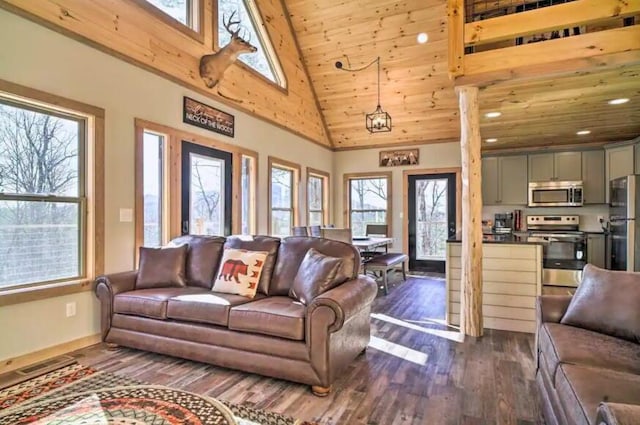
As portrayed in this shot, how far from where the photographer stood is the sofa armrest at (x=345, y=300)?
238 centimetres

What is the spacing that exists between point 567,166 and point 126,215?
7.03 meters

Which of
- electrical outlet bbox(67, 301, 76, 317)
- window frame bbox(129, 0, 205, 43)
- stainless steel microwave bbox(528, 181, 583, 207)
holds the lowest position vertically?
electrical outlet bbox(67, 301, 76, 317)

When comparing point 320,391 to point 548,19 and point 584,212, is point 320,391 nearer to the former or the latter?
point 548,19

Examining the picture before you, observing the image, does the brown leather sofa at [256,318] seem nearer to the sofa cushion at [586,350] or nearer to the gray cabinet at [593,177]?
the sofa cushion at [586,350]

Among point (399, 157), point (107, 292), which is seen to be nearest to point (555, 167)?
point (399, 157)

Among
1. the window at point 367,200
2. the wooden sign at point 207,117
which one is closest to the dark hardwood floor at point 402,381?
the wooden sign at point 207,117

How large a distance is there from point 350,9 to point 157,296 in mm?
4987

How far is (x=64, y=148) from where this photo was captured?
322 centimetres

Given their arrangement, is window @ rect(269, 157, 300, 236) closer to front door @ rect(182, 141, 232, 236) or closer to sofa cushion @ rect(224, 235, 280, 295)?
front door @ rect(182, 141, 232, 236)

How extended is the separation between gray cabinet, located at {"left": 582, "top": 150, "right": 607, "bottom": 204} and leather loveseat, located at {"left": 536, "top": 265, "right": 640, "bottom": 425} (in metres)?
5.00

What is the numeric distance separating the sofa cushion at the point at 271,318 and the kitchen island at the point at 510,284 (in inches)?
87.8

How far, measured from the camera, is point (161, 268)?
11.2 feet

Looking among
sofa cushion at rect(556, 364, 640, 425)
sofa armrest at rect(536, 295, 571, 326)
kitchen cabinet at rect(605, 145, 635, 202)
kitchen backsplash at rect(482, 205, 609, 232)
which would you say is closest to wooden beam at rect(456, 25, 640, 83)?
sofa armrest at rect(536, 295, 571, 326)

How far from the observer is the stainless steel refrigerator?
5.36 metres
